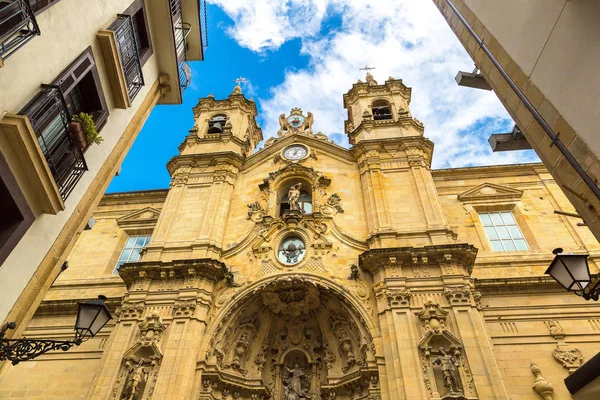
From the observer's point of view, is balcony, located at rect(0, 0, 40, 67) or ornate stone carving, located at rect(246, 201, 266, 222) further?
ornate stone carving, located at rect(246, 201, 266, 222)

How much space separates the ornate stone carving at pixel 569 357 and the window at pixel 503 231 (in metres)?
4.28

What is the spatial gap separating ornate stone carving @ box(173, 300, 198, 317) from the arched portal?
2.78ft

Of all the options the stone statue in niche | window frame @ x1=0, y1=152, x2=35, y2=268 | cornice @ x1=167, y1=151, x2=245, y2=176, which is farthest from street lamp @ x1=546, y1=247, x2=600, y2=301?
cornice @ x1=167, y1=151, x2=245, y2=176

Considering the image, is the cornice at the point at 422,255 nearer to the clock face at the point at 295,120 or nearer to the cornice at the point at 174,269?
the cornice at the point at 174,269

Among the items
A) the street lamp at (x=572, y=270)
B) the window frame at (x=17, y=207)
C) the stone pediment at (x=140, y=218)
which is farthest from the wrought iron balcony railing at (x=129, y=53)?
the stone pediment at (x=140, y=218)

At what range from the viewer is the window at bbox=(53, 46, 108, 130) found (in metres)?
6.99

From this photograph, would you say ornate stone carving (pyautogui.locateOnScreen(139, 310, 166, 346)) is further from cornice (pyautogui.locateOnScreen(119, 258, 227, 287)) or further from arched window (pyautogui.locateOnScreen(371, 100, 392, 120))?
arched window (pyautogui.locateOnScreen(371, 100, 392, 120))

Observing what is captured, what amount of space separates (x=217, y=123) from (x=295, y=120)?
419 cm

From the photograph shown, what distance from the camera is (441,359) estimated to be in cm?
1062

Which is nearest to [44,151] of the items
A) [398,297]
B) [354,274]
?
[354,274]

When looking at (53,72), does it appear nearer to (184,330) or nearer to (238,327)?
(184,330)

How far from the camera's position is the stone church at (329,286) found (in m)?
11.2

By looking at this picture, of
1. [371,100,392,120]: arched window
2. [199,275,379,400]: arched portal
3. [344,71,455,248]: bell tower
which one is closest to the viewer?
[199,275,379,400]: arched portal

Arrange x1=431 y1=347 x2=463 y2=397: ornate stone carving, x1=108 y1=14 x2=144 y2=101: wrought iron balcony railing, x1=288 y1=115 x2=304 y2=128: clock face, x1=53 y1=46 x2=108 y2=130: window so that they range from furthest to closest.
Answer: x1=288 y1=115 x2=304 y2=128: clock face < x1=431 y1=347 x2=463 y2=397: ornate stone carving < x1=108 y1=14 x2=144 y2=101: wrought iron balcony railing < x1=53 y1=46 x2=108 y2=130: window
